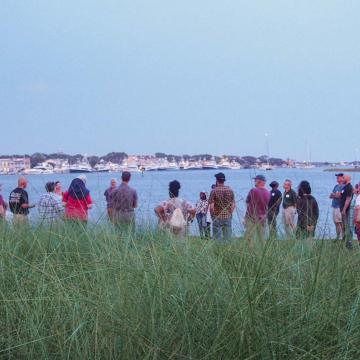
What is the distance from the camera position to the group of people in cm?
766

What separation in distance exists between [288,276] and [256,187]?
6.94 meters

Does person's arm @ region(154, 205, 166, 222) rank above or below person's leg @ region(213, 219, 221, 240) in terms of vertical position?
below

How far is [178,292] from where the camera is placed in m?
4.50

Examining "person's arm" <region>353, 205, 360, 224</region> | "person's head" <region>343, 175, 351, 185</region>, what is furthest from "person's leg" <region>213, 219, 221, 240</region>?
"person's head" <region>343, 175, 351, 185</region>

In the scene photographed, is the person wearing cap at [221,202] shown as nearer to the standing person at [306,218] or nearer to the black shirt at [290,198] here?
the standing person at [306,218]

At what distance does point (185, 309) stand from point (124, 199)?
7.09 m

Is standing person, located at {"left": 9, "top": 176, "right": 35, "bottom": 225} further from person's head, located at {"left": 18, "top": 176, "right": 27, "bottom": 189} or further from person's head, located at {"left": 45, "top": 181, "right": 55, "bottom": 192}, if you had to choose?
person's head, located at {"left": 45, "top": 181, "right": 55, "bottom": 192}

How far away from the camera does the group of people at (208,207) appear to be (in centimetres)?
766

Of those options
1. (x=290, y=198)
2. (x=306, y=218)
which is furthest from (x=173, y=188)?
(x=306, y=218)

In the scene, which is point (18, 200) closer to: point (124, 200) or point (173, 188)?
point (124, 200)

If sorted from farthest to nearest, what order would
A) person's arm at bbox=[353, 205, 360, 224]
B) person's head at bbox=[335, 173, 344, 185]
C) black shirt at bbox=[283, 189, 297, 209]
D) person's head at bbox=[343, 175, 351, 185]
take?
person's head at bbox=[335, 173, 344, 185] → person's head at bbox=[343, 175, 351, 185] → black shirt at bbox=[283, 189, 297, 209] → person's arm at bbox=[353, 205, 360, 224]

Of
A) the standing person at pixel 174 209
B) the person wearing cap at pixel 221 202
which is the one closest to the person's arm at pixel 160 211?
the standing person at pixel 174 209

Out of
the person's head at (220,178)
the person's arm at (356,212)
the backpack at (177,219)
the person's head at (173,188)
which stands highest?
the person's head at (220,178)

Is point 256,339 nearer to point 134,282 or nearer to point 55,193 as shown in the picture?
point 134,282
